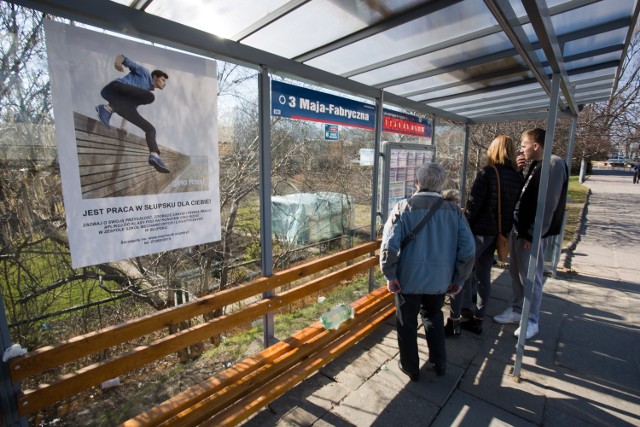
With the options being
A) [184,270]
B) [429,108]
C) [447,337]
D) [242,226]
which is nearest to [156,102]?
[242,226]

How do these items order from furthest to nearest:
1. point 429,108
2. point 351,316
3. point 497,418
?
point 429,108
point 351,316
point 497,418

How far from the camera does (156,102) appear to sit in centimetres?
198

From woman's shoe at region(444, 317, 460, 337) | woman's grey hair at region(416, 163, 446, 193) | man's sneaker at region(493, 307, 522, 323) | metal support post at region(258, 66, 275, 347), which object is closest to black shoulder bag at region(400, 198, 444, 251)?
woman's grey hair at region(416, 163, 446, 193)

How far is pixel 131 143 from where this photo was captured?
1945 mm

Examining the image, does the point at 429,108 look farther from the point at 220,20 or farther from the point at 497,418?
the point at 497,418

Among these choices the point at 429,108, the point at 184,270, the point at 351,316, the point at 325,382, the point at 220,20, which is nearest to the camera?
the point at 220,20

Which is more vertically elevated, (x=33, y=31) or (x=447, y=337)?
(x=33, y=31)

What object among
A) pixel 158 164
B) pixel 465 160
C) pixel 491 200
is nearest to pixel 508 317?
pixel 491 200

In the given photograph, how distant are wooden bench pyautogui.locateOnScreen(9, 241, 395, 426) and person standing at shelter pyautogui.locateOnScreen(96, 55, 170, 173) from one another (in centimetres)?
97

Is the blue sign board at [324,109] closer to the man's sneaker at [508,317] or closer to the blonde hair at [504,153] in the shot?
the blonde hair at [504,153]

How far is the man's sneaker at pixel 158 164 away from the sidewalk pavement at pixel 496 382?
1785 millimetres

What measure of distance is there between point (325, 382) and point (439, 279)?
1240 mm

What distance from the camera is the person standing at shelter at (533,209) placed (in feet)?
10.0

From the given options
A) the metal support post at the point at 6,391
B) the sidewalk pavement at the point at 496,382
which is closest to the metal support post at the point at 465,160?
the sidewalk pavement at the point at 496,382
